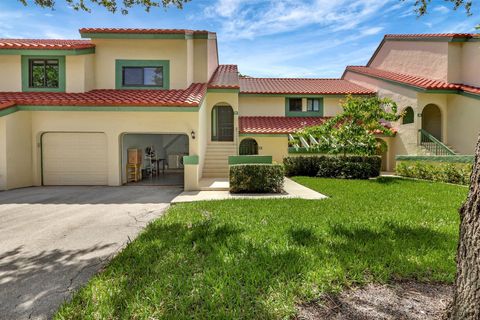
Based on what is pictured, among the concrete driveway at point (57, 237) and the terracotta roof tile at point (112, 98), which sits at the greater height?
the terracotta roof tile at point (112, 98)

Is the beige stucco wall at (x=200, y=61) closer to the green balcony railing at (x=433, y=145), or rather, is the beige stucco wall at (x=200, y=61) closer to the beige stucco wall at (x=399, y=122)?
the beige stucco wall at (x=399, y=122)

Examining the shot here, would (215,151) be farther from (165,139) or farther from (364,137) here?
(364,137)

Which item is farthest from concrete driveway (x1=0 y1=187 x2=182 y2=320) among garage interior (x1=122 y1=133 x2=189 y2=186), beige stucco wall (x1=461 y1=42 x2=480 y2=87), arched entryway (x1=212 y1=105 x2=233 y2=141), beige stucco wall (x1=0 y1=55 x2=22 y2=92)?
beige stucco wall (x1=461 y1=42 x2=480 y2=87)

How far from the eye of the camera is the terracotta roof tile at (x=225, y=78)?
17.0 m

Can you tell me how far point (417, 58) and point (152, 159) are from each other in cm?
2160

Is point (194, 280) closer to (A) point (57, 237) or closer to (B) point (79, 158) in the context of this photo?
(A) point (57, 237)

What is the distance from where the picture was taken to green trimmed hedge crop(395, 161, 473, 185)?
1201 centimetres

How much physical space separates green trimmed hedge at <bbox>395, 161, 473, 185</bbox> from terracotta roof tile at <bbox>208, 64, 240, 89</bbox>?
12.0 m

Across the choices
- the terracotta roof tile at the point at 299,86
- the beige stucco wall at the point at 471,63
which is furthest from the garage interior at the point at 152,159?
the beige stucco wall at the point at 471,63

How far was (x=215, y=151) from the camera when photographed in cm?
1680

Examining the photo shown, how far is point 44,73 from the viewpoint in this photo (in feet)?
46.5

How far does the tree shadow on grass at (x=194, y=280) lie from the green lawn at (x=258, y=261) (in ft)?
0.04

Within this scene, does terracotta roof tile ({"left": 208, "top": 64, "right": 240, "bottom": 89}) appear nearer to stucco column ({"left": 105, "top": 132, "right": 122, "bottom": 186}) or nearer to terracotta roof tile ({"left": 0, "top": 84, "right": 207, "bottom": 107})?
terracotta roof tile ({"left": 0, "top": 84, "right": 207, "bottom": 107})

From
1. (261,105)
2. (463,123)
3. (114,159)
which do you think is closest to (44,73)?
(114,159)
